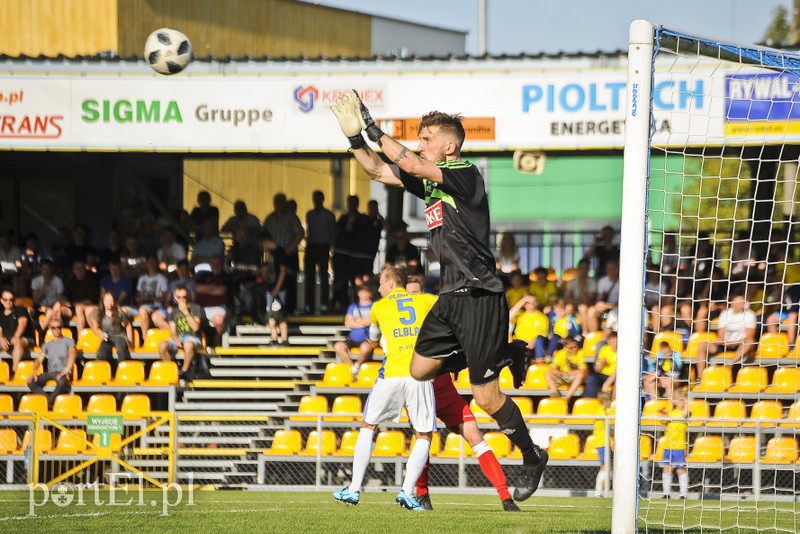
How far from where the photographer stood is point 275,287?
18.0m

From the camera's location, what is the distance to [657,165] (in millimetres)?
19453

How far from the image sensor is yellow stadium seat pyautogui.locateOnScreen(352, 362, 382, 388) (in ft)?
51.4

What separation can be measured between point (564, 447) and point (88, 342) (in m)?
7.52

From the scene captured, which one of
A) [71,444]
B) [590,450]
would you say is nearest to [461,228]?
[590,450]

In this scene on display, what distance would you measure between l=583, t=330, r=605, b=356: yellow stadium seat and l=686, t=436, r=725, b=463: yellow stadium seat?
88.8 inches

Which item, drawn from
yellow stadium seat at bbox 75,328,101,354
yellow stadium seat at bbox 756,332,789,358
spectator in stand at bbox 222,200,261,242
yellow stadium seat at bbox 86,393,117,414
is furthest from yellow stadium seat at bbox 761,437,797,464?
yellow stadium seat at bbox 75,328,101,354

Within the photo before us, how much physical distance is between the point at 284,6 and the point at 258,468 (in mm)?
17373

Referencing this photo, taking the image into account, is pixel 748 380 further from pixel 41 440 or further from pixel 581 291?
pixel 41 440

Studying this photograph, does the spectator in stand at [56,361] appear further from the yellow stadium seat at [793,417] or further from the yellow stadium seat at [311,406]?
the yellow stadium seat at [793,417]

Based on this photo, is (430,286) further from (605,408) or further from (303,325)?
(605,408)

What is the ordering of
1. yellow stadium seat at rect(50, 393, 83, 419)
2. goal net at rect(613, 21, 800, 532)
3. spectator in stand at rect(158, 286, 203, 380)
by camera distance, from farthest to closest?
spectator in stand at rect(158, 286, 203, 380)
yellow stadium seat at rect(50, 393, 83, 419)
goal net at rect(613, 21, 800, 532)

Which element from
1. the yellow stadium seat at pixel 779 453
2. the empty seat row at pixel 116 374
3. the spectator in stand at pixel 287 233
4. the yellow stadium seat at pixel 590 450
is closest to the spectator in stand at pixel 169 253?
the spectator in stand at pixel 287 233

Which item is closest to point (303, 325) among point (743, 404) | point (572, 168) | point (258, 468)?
point (258, 468)

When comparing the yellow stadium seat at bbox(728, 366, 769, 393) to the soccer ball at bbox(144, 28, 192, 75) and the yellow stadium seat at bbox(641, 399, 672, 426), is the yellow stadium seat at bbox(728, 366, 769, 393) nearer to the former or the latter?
the yellow stadium seat at bbox(641, 399, 672, 426)
